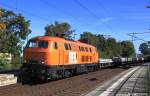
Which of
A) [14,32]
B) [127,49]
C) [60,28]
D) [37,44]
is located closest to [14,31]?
[14,32]

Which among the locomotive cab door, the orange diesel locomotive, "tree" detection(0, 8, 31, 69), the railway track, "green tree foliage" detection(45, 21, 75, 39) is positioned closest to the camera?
the railway track

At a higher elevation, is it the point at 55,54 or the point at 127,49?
the point at 127,49

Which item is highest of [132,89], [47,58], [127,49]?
[127,49]

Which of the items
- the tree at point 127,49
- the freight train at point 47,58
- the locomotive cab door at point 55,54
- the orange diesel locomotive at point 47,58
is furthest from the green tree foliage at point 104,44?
the locomotive cab door at point 55,54

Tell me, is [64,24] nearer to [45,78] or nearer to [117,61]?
[117,61]

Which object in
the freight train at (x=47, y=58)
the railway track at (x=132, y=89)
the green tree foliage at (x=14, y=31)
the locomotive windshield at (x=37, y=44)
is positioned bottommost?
the railway track at (x=132, y=89)

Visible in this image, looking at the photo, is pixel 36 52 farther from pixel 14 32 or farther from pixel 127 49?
pixel 127 49

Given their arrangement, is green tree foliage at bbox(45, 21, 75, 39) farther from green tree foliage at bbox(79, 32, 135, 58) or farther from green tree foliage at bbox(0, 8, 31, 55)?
green tree foliage at bbox(0, 8, 31, 55)

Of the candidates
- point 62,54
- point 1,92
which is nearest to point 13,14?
point 62,54

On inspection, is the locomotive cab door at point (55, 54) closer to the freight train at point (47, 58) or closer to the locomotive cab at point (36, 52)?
the freight train at point (47, 58)

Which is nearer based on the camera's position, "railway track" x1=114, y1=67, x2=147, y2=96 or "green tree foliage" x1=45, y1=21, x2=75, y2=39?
"railway track" x1=114, y1=67, x2=147, y2=96

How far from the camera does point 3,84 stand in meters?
24.3

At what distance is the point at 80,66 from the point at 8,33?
33.0m

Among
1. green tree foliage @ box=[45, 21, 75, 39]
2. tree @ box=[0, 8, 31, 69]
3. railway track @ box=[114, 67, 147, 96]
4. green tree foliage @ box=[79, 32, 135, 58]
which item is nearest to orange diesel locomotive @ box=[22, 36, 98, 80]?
railway track @ box=[114, 67, 147, 96]
